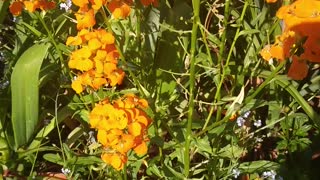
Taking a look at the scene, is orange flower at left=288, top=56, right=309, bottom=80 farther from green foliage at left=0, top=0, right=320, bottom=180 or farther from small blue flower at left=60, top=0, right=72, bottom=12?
small blue flower at left=60, top=0, right=72, bottom=12

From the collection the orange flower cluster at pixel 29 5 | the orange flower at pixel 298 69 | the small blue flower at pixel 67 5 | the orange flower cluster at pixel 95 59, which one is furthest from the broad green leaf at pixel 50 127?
the orange flower at pixel 298 69

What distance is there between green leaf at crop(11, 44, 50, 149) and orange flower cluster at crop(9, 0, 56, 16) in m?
0.28

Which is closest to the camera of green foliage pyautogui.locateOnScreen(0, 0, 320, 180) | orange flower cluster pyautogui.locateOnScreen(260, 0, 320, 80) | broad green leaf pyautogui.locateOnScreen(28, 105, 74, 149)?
orange flower cluster pyautogui.locateOnScreen(260, 0, 320, 80)

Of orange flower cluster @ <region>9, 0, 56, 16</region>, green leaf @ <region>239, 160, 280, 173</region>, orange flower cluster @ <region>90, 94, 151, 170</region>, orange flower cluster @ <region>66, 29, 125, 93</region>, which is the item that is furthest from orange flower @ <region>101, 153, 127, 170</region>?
green leaf @ <region>239, 160, 280, 173</region>

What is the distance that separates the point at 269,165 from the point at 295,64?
0.50 metres

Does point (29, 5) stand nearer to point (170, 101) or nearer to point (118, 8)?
point (118, 8)

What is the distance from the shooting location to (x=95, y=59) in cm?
142

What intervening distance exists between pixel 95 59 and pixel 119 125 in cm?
17

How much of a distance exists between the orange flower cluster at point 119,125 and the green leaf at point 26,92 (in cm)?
53

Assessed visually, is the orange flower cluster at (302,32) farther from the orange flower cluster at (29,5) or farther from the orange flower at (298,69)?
the orange flower cluster at (29,5)

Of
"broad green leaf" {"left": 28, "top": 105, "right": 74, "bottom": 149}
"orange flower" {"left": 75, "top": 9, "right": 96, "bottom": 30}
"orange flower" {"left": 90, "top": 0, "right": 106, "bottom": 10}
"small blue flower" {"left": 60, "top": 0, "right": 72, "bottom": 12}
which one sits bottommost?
"broad green leaf" {"left": 28, "top": 105, "right": 74, "bottom": 149}

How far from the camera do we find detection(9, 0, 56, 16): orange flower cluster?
1.55 metres

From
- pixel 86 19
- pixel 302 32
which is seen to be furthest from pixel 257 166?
pixel 86 19

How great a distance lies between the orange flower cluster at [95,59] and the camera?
142cm
